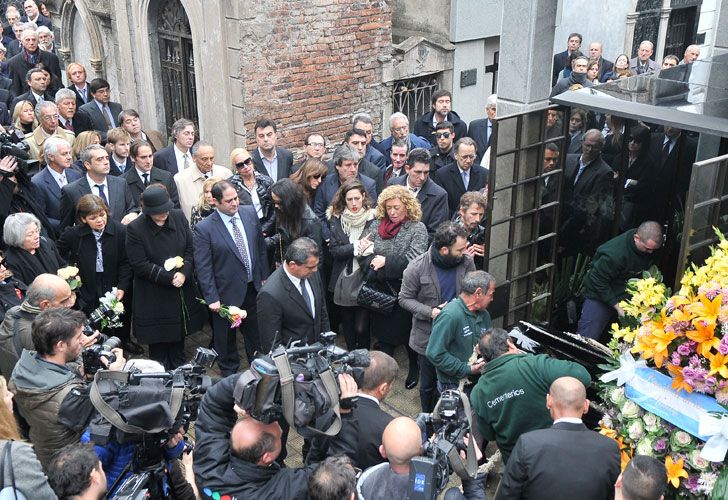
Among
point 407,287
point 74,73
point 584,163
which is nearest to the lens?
point 407,287

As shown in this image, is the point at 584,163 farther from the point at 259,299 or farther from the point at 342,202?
the point at 259,299

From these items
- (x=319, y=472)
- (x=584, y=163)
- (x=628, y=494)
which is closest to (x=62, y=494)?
(x=319, y=472)

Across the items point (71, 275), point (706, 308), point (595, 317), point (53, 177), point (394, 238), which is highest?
point (706, 308)

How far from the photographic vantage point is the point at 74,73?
11172 millimetres

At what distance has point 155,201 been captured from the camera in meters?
6.71

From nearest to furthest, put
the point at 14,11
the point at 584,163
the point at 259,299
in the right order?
the point at 259,299, the point at 584,163, the point at 14,11

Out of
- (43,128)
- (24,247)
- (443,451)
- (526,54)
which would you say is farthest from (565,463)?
(43,128)

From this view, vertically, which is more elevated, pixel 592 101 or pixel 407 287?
pixel 592 101

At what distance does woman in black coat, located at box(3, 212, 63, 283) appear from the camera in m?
6.51

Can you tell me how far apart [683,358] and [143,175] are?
18.7 feet

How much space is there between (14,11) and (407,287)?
43.8 feet

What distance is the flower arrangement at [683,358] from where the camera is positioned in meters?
4.49

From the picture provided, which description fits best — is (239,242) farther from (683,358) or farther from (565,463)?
(683,358)

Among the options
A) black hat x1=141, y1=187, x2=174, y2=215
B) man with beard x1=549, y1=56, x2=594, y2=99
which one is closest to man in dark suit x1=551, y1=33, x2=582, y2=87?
man with beard x1=549, y1=56, x2=594, y2=99
